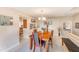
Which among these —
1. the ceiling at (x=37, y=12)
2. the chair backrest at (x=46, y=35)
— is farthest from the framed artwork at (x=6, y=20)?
the chair backrest at (x=46, y=35)

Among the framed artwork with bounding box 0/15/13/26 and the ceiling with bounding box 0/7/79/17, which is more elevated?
the ceiling with bounding box 0/7/79/17

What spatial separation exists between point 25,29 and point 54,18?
3.38 feet

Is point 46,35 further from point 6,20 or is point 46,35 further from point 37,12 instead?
point 6,20

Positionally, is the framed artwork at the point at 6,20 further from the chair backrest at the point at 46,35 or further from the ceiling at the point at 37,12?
the chair backrest at the point at 46,35

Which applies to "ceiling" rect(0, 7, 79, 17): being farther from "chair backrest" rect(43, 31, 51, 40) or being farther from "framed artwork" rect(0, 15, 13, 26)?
"chair backrest" rect(43, 31, 51, 40)

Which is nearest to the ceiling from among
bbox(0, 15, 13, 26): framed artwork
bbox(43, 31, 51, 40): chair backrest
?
bbox(0, 15, 13, 26): framed artwork

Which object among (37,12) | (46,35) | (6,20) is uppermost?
(37,12)

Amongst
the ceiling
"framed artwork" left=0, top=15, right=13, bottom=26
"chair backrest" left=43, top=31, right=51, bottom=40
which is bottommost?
"chair backrest" left=43, top=31, right=51, bottom=40

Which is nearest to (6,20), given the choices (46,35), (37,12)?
(37,12)

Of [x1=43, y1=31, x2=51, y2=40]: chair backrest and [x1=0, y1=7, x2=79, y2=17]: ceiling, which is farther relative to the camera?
[x1=43, y1=31, x2=51, y2=40]: chair backrest

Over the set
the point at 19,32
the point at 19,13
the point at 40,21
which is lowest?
the point at 19,32
